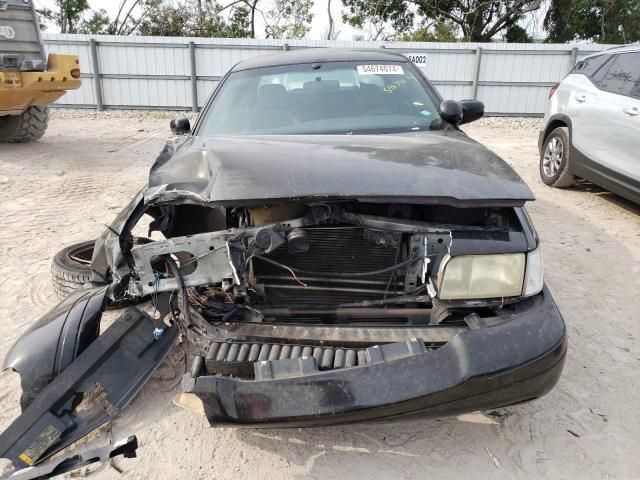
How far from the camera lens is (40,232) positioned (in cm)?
443

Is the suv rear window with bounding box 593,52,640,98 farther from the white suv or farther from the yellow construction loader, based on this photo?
the yellow construction loader

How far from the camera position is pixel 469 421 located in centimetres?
214

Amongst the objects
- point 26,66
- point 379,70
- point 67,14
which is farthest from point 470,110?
point 67,14

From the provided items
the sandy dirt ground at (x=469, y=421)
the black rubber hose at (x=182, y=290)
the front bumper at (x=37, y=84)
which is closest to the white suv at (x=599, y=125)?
the sandy dirt ground at (x=469, y=421)

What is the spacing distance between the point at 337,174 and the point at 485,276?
2.29ft

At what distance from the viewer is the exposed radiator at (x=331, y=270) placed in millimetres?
2055

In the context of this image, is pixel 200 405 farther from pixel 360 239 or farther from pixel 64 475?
pixel 360 239

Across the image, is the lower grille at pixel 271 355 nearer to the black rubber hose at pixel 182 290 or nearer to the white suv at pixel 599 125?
the black rubber hose at pixel 182 290

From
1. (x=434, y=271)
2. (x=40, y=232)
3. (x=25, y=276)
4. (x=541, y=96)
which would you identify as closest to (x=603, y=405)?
(x=434, y=271)

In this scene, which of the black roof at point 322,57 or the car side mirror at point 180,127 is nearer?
the car side mirror at point 180,127

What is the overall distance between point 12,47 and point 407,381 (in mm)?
7852

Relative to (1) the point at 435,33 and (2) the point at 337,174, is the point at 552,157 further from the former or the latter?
(1) the point at 435,33

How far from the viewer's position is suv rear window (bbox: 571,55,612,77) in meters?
5.13

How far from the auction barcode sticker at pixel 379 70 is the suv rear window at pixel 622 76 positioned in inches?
104
